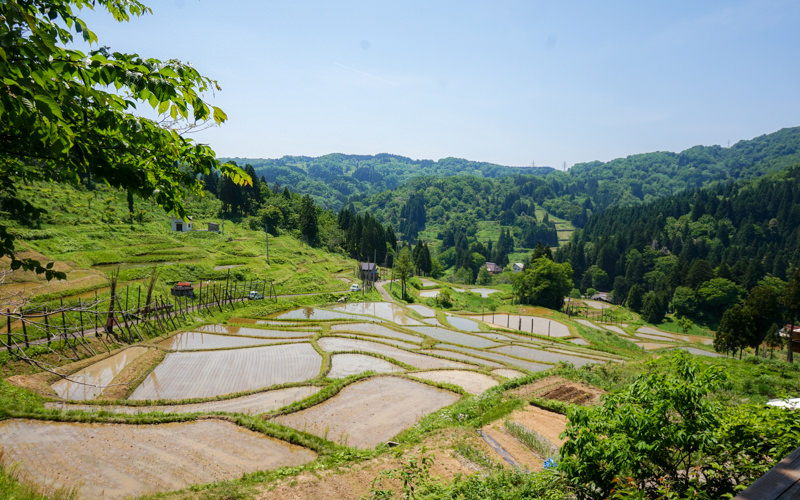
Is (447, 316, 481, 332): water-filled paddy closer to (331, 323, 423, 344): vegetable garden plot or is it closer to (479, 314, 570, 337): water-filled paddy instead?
(479, 314, 570, 337): water-filled paddy

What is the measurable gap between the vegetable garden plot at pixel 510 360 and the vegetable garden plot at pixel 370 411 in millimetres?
10742

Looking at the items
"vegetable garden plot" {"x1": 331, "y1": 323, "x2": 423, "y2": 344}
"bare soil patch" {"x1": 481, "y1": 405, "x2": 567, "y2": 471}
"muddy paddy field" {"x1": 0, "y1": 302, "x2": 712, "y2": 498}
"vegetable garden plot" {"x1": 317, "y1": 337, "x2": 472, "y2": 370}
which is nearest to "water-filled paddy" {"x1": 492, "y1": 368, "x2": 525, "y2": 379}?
"muddy paddy field" {"x1": 0, "y1": 302, "x2": 712, "y2": 498}

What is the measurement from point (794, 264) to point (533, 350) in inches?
3942

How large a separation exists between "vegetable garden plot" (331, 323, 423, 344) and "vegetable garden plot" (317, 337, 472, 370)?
369 centimetres

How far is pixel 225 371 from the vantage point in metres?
22.5

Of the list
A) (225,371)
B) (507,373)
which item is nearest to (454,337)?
(507,373)

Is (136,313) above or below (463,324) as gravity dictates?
above

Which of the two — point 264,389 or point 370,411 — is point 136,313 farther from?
point 370,411

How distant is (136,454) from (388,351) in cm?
1946

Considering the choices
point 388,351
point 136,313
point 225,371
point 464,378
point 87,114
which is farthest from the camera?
point 136,313

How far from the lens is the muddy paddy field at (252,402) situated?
1178 centimetres

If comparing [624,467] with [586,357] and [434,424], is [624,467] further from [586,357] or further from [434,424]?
[586,357]

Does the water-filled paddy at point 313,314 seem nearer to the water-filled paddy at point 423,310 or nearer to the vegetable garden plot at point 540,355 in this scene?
the water-filled paddy at point 423,310

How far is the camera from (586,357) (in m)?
33.2
